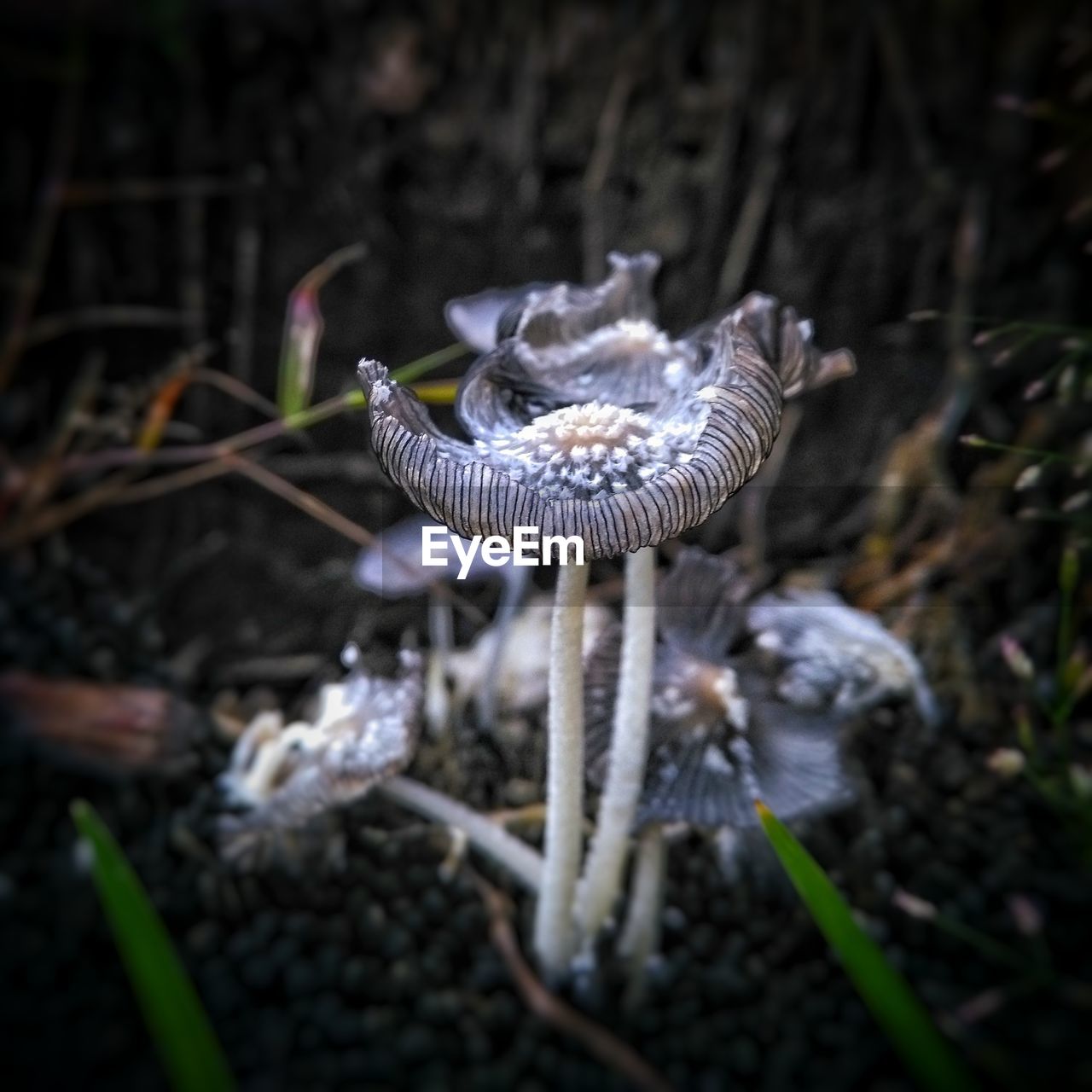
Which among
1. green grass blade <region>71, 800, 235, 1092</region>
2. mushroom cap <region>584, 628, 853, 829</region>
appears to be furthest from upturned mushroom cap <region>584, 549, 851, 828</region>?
green grass blade <region>71, 800, 235, 1092</region>

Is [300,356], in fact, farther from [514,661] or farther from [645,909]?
[645,909]

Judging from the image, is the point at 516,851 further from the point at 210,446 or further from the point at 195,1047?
the point at 210,446

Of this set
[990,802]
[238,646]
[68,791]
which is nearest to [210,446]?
[238,646]

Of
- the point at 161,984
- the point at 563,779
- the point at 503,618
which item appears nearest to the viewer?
the point at 161,984

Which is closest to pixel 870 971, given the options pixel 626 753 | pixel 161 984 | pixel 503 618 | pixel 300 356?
pixel 626 753

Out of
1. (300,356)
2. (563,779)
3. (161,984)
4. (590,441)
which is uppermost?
(300,356)

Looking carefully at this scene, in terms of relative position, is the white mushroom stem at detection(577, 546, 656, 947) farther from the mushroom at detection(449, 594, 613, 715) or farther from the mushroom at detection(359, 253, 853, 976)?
the mushroom at detection(449, 594, 613, 715)
